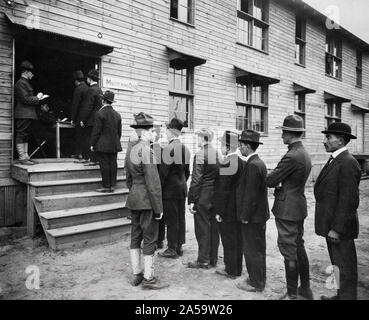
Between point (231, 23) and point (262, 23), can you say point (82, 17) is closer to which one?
point (231, 23)

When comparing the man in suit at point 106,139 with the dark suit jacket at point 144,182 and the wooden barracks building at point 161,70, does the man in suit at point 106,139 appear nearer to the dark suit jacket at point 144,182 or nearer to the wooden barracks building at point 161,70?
the wooden barracks building at point 161,70

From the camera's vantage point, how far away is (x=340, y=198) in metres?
3.28

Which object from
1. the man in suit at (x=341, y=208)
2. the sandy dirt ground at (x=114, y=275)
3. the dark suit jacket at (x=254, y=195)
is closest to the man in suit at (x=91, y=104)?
the sandy dirt ground at (x=114, y=275)

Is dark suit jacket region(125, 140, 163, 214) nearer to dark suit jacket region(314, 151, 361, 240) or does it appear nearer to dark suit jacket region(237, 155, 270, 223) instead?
dark suit jacket region(237, 155, 270, 223)

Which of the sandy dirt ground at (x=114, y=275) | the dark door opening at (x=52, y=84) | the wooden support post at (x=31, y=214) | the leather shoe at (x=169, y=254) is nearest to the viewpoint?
the sandy dirt ground at (x=114, y=275)

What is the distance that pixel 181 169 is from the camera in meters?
5.05

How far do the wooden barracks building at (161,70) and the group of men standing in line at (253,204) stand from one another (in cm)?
180

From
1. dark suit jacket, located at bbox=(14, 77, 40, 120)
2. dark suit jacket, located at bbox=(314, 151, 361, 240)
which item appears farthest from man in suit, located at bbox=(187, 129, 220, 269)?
dark suit jacket, located at bbox=(14, 77, 40, 120)

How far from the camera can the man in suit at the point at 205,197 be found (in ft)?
15.0

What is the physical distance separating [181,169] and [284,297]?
242 centimetres

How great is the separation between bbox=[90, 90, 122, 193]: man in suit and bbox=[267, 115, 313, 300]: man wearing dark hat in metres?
3.33

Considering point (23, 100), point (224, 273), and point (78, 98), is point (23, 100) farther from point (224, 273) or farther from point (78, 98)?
point (224, 273)
